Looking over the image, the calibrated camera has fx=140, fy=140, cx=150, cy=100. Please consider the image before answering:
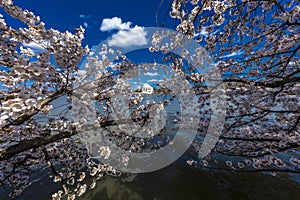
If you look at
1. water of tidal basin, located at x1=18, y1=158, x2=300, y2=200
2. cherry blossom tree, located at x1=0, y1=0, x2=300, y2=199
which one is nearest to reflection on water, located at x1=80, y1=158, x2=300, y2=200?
water of tidal basin, located at x1=18, y1=158, x2=300, y2=200

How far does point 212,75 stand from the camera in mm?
3980

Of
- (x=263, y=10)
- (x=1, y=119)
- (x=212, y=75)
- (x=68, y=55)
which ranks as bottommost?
(x=1, y=119)

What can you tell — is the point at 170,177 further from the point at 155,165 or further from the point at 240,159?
the point at 240,159

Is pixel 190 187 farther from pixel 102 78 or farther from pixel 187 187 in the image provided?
pixel 102 78

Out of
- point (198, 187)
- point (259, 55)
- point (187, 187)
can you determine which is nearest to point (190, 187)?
point (187, 187)

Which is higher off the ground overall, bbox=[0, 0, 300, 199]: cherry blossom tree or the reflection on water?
bbox=[0, 0, 300, 199]: cherry blossom tree

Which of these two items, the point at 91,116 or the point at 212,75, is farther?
the point at 91,116

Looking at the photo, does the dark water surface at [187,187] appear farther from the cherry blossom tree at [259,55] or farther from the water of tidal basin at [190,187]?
the cherry blossom tree at [259,55]

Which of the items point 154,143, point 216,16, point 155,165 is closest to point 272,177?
point 155,165

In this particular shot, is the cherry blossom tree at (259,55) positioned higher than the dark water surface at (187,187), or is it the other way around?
the cherry blossom tree at (259,55)

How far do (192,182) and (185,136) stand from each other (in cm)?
590

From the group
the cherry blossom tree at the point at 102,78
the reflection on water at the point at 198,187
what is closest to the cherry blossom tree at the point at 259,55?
the cherry blossom tree at the point at 102,78

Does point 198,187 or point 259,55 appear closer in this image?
point 259,55

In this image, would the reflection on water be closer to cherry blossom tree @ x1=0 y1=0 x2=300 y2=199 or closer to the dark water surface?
the dark water surface
